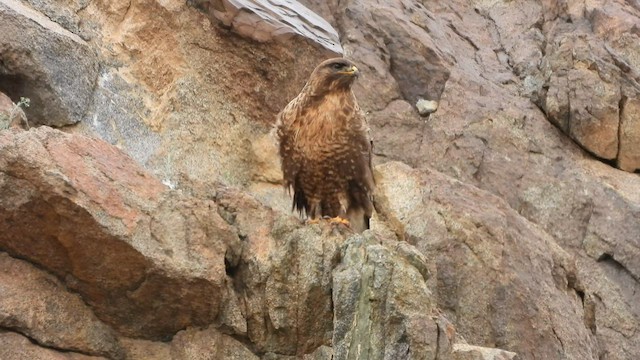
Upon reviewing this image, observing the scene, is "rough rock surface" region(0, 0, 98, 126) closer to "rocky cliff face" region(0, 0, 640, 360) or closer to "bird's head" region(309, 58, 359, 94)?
"rocky cliff face" region(0, 0, 640, 360)

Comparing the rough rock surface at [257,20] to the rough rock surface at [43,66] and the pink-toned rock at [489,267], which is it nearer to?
the rough rock surface at [43,66]

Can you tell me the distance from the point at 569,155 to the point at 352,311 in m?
6.13

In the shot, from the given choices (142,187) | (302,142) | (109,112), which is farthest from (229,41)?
(142,187)

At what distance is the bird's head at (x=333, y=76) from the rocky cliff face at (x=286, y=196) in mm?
1117

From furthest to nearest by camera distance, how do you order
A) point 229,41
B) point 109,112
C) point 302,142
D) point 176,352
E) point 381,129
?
point 381,129 → point 229,41 → point 109,112 → point 302,142 → point 176,352

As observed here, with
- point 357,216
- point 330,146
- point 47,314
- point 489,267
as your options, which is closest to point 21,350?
point 47,314

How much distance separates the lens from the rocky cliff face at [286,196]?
6566mm

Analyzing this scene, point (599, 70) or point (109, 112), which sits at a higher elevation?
point (599, 70)

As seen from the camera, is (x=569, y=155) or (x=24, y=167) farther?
(x=569, y=155)

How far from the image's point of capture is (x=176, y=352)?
22.4ft

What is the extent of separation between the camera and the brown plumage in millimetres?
8406

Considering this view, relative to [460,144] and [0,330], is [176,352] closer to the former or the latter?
[0,330]

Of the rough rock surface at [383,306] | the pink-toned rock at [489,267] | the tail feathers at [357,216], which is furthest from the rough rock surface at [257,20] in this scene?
the rough rock surface at [383,306]

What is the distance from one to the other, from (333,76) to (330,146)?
57 cm
